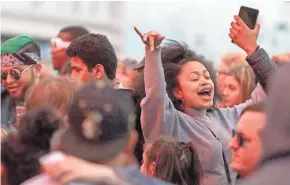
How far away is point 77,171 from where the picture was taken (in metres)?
2.67

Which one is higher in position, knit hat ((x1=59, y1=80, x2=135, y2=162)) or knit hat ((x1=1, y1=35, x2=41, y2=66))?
knit hat ((x1=59, y1=80, x2=135, y2=162))

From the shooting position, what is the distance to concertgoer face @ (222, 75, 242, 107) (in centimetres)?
566

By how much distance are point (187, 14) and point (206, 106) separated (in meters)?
5.99

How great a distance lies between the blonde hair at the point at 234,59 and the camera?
5.82 meters

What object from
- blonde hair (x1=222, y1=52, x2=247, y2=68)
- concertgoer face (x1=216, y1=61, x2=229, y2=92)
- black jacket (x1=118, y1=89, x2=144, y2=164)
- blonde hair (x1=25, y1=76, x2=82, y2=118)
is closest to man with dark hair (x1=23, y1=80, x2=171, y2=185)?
blonde hair (x1=25, y1=76, x2=82, y2=118)

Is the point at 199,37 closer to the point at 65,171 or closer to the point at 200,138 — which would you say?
the point at 200,138

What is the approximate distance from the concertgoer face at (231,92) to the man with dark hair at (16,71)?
124 cm

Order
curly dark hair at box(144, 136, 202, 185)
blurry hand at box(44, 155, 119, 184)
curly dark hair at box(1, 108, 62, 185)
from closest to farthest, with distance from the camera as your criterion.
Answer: blurry hand at box(44, 155, 119, 184), curly dark hair at box(1, 108, 62, 185), curly dark hair at box(144, 136, 202, 185)

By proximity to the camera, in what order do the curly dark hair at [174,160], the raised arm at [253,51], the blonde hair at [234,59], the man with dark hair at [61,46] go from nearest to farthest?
the curly dark hair at [174,160] → the raised arm at [253,51] → the blonde hair at [234,59] → the man with dark hair at [61,46]

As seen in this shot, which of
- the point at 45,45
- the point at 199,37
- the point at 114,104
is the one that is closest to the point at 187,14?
the point at 199,37

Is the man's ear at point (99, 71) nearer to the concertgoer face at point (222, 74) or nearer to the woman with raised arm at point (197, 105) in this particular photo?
the woman with raised arm at point (197, 105)

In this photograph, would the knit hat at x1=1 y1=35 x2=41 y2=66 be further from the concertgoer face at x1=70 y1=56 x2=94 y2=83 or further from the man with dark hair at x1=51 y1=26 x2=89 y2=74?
the man with dark hair at x1=51 y1=26 x2=89 y2=74

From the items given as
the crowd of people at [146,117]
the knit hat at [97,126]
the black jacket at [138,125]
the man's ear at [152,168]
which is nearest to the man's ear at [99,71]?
the crowd of people at [146,117]

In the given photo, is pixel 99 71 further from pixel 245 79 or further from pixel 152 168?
pixel 245 79
